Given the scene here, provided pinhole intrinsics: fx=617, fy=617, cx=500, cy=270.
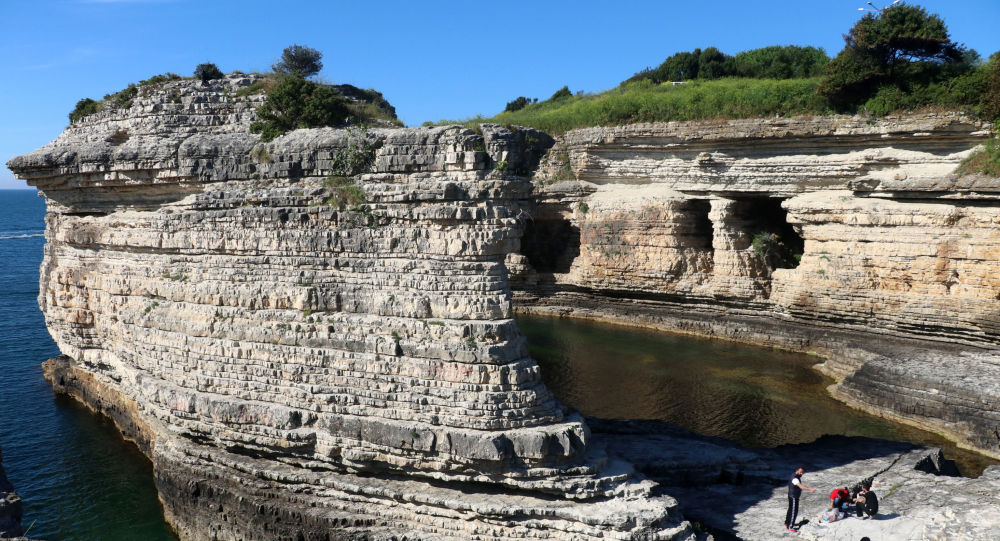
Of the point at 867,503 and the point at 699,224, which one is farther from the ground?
the point at 699,224

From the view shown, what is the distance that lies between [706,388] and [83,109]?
18.2 m

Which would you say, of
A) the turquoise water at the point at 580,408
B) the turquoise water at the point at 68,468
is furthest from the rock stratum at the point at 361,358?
the turquoise water at the point at 580,408

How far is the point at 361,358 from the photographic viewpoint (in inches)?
383

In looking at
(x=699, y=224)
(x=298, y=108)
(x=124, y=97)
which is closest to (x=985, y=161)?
(x=699, y=224)

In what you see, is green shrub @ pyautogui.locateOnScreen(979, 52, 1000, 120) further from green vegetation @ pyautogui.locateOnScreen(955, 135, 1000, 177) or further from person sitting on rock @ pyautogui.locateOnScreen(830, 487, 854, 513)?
person sitting on rock @ pyautogui.locateOnScreen(830, 487, 854, 513)

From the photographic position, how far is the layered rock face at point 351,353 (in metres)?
9.10

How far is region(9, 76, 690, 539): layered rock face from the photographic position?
29.9 feet

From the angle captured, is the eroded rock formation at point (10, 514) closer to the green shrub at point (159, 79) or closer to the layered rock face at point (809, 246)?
the green shrub at point (159, 79)

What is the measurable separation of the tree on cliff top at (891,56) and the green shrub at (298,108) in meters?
16.6

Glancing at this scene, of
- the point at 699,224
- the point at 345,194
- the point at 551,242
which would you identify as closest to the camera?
the point at 345,194

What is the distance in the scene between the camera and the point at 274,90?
12.5 meters

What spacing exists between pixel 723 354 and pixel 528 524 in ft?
48.3

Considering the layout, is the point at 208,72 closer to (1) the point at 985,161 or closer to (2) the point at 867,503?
(2) the point at 867,503

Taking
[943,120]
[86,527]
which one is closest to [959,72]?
[943,120]
